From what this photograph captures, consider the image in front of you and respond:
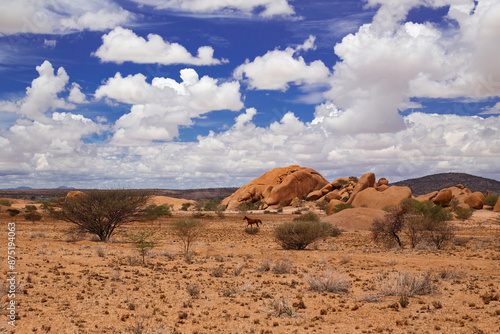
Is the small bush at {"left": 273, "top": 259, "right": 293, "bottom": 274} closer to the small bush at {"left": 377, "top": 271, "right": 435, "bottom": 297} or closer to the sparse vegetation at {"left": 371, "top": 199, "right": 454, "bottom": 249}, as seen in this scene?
the small bush at {"left": 377, "top": 271, "right": 435, "bottom": 297}

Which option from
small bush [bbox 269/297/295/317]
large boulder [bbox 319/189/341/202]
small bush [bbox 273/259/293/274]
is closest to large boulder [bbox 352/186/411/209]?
large boulder [bbox 319/189/341/202]

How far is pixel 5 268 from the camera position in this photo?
46.7ft

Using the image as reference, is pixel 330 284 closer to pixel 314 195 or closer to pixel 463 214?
pixel 463 214

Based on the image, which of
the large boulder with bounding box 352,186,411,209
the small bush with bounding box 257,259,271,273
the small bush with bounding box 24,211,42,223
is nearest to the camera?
the small bush with bounding box 257,259,271,273

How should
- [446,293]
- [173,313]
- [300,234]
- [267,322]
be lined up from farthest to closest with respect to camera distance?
1. [300,234]
2. [446,293]
3. [173,313]
4. [267,322]

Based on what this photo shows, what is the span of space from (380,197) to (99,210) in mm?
43342

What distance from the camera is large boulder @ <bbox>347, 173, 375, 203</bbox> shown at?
6604cm

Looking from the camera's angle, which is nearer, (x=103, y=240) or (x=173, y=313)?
(x=173, y=313)

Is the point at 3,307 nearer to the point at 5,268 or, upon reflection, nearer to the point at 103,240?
the point at 5,268

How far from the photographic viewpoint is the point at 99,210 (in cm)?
2736

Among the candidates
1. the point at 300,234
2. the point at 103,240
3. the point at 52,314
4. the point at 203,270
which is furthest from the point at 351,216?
the point at 52,314

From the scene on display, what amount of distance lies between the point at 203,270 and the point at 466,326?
10416 mm

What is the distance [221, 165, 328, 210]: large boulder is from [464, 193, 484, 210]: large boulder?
98.5 feet

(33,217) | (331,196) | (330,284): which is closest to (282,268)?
(330,284)
